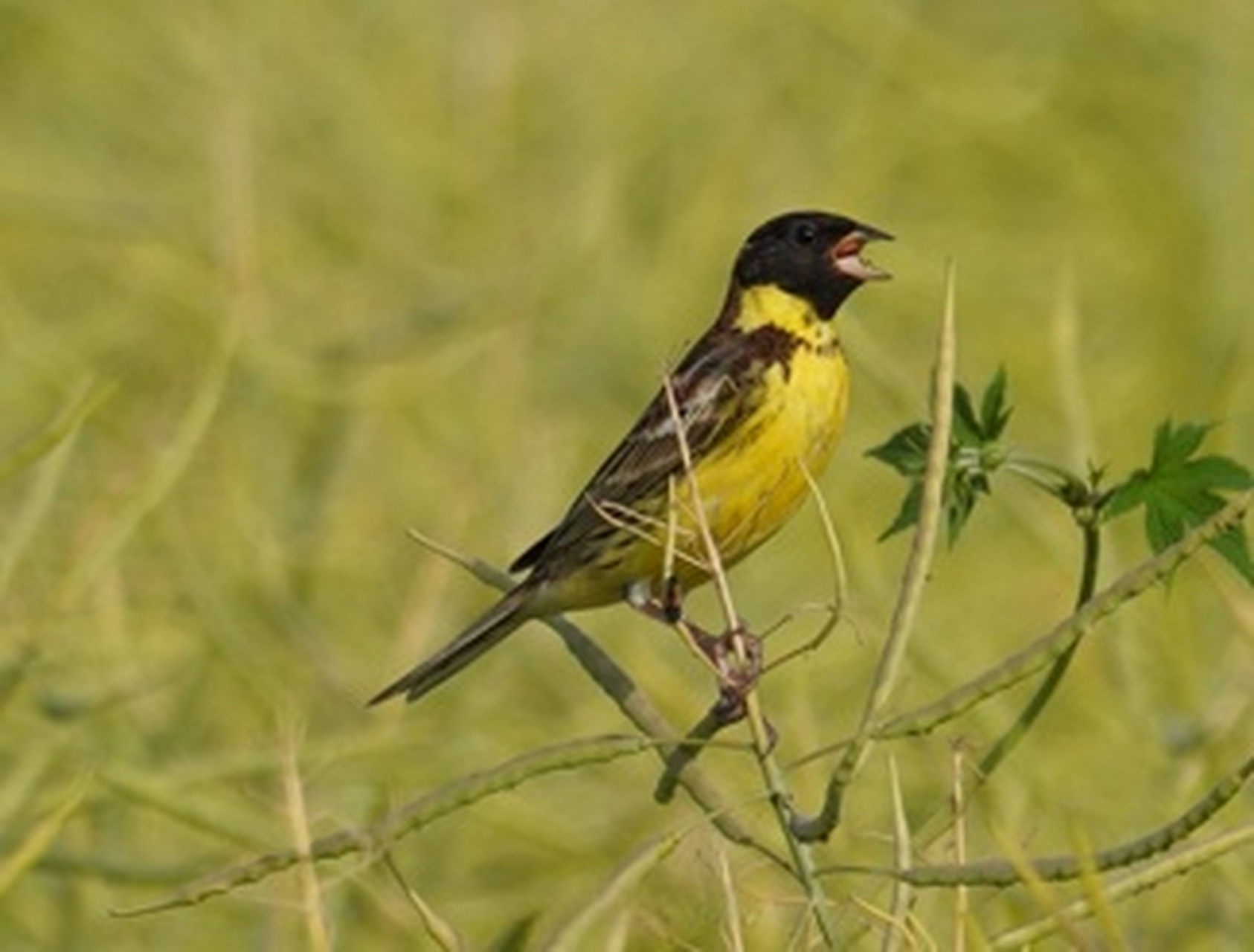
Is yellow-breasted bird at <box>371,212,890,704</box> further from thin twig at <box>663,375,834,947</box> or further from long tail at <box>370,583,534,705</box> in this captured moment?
thin twig at <box>663,375,834,947</box>

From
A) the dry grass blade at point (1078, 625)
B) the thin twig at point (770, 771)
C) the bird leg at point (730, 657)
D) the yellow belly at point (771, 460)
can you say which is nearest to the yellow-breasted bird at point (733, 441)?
A: the yellow belly at point (771, 460)

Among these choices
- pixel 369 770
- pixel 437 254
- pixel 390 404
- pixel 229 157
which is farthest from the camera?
pixel 437 254

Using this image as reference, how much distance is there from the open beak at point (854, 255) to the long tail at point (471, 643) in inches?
23.3

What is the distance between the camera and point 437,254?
8984 mm

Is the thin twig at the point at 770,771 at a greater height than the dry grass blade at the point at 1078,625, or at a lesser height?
greater

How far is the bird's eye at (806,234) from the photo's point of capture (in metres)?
5.27

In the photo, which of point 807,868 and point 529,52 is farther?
point 529,52

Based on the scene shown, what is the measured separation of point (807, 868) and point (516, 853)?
4.12m

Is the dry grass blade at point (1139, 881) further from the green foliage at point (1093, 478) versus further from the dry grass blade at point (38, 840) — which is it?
the dry grass blade at point (38, 840)

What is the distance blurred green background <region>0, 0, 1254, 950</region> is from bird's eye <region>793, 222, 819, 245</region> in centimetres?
32

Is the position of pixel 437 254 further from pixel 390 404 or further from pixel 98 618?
pixel 98 618

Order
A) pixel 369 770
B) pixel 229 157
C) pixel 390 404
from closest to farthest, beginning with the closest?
pixel 369 770 → pixel 390 404 → pixel 229 157

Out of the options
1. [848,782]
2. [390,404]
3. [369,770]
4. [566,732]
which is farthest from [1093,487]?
[390,404]

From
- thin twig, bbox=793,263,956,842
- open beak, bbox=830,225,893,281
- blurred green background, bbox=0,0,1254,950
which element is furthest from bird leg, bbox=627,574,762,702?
open beak, bbox=830,225,893,281
